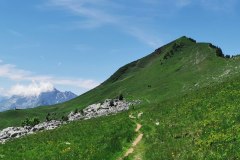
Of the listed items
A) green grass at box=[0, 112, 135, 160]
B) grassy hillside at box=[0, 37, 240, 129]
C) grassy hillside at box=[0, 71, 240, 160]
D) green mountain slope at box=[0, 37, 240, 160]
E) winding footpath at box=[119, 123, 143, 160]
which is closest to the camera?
grassy hillside at box=[0, 71, 240, 160]

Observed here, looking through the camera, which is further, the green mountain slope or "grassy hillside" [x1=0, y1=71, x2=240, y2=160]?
the green mountain slope

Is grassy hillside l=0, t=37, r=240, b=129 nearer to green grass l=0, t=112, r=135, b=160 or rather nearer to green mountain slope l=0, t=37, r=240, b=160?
green mountain slope l=0, t=37, r=240, b=160

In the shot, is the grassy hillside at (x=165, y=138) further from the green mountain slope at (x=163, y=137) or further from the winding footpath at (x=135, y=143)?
the winding footpath at (x=135, y=143)

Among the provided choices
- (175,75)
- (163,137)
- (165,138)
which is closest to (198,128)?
(165,138)

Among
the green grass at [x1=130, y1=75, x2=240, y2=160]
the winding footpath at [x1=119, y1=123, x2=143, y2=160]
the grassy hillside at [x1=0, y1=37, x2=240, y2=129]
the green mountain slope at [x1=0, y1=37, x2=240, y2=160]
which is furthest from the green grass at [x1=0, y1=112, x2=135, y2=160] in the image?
the grassy hillside at [x1=0, y1=37, x2=240, y2=129]

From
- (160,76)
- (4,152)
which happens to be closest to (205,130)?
(4,152)

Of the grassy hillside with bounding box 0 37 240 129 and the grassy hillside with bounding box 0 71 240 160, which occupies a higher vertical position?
the grassy hillside with bounding box 0 37 240 129

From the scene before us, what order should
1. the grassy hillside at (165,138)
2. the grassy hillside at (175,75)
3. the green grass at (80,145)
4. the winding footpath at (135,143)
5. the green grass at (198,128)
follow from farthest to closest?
the grassy hillside at (175,75) < the winding footpath at (135,143) < the green grass at (80,145) < the grassy hillside at (165,138) < the green grass at (198,128)

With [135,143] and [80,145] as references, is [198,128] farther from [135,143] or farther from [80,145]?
[80,145]

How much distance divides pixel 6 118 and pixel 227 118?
135106 mm

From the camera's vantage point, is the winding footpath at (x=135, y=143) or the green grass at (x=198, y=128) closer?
the green grass at (x=198, y=128)

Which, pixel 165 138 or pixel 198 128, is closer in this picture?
pixel 198 128

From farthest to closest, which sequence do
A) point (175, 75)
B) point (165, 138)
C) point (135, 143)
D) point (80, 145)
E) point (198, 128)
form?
1. point (175, 75)
2. point (135, 143)
3. point (80, 145)
4. point (165, 138)
5. point (198, 128)

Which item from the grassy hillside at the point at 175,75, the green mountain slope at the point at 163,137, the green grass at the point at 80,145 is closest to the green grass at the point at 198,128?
the green mountain slope at the point at 163,137
